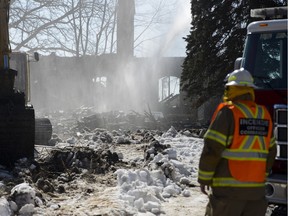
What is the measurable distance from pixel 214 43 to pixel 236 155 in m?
17.5

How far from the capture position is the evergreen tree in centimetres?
1981

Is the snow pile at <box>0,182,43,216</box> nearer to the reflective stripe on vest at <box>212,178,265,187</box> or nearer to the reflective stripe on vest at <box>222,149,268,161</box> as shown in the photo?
the reflective stripe on vest at <box>212,178,265,187</box>

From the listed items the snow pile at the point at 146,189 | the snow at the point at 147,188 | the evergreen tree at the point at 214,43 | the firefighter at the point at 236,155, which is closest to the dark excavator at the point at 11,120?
the snow at the point at 147,188

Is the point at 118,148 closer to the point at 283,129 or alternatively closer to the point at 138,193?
the point at 138,193

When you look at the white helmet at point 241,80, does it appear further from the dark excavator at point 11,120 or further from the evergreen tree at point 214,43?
the evergreen tree at point 214,43

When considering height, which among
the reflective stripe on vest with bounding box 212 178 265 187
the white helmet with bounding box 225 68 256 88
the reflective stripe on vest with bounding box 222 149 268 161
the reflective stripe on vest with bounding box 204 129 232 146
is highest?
the white helmet with bounding box 225 68 256 88

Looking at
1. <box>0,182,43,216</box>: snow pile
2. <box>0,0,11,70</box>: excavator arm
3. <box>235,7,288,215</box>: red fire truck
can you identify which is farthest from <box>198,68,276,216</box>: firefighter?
<box>0,0,11,70</box>: excavator arm

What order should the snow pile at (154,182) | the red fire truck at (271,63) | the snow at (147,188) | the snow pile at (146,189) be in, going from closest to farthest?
the red fire truck at (271,63) < the snow at (147,188) < the snow pile at (146,189) < the snow pile at (154,182)

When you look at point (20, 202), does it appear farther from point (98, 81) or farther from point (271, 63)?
point (98, 81)

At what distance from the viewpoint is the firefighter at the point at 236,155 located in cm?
377

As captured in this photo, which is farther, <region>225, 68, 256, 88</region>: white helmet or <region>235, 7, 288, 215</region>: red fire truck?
<region>235, 7, 288, 215</region>: red fire truck

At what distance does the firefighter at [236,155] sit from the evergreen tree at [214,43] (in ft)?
52.8

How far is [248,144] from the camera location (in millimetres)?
3836

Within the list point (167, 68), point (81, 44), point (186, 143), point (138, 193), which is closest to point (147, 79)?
point (167, 68)
